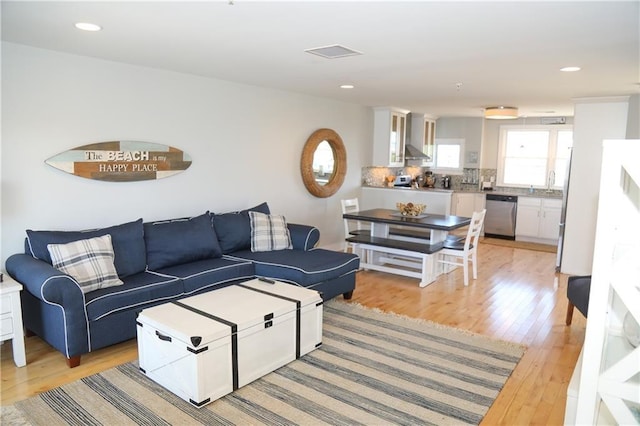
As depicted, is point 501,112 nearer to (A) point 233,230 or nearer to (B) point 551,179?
(B) point 551,179

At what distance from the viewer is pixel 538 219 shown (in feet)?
26.0

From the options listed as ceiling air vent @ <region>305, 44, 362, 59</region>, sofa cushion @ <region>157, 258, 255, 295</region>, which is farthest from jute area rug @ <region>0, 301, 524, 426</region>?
ceiling air vent @ <region>305, 44, 362, 59</region>

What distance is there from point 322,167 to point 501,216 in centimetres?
382

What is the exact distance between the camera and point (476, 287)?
17.3 feet

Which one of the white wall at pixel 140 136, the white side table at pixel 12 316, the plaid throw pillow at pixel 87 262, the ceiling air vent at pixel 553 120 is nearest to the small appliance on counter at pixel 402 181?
the white wall at pixel 140 136

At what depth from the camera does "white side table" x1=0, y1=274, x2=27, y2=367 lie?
297cm

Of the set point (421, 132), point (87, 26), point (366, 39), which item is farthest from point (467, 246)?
point (87, 26)

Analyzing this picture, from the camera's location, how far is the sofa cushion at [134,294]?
3148mm

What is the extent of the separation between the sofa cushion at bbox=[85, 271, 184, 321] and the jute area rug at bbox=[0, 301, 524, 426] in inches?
16.8

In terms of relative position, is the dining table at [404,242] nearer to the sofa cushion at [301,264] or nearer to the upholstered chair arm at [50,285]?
the sofa cushion at [301,264]

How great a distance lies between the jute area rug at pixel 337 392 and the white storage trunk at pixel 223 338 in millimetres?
84

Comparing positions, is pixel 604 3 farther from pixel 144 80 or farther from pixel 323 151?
pixel 323 151

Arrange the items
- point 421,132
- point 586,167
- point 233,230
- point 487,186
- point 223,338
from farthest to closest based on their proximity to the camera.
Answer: point 487,186, point 421,132, point 586,167, point 233,230, point 223,338

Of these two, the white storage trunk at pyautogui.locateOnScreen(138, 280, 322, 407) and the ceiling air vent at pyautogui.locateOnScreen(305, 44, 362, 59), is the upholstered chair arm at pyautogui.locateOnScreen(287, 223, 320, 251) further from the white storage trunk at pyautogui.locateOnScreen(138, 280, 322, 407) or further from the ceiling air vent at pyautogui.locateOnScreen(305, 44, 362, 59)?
the ceiling air vent at pyautogui.locateOnScreen(305, 44, 362, 59)
